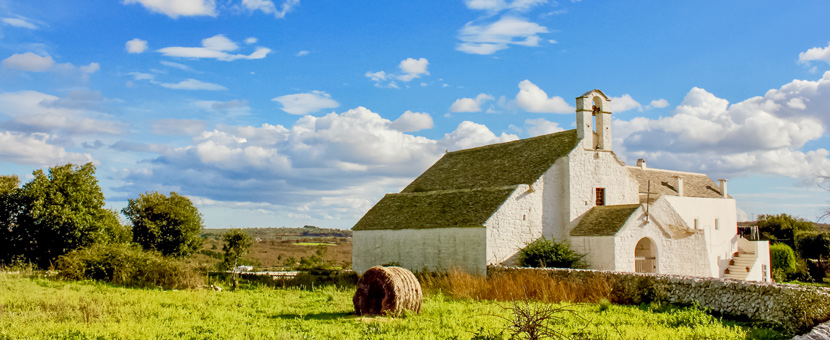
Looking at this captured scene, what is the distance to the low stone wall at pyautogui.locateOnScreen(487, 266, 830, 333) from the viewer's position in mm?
14930

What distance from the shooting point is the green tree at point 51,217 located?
3653 centimetres

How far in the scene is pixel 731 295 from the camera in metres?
17.2

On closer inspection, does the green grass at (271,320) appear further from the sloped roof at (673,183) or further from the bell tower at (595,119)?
the sloped roof at (673,183)

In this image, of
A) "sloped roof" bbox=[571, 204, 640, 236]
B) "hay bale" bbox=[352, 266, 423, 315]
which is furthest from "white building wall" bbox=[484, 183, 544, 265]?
"hay bale" bbox=[352, 266, 423, 315]

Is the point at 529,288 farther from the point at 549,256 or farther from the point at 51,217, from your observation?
the point at 51,217

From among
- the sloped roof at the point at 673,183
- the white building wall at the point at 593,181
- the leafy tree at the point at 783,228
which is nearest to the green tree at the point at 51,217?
the white building wall at the point at 593,181

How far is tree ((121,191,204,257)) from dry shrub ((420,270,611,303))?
87.0 ft

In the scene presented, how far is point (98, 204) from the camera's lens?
127 feet

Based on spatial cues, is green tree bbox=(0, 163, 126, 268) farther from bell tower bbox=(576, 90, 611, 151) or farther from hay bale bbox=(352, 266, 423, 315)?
bell tower bbox=(576, 90, 611, 151)

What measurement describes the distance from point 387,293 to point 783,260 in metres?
42.8

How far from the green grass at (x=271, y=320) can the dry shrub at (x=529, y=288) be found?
1.61 metres

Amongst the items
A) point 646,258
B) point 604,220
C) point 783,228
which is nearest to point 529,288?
point 604,220

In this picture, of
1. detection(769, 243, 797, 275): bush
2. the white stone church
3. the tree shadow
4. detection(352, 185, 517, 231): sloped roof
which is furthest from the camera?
detection(769, 243, 797, 275): bush

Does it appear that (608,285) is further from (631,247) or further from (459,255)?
(459,255)
